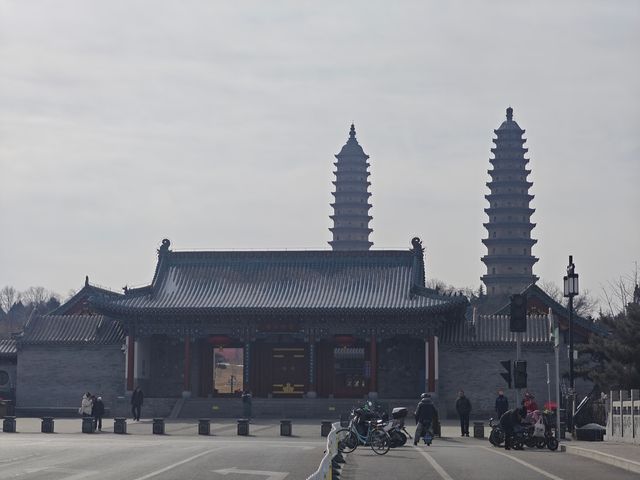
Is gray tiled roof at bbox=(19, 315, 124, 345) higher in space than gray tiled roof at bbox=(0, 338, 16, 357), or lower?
higher

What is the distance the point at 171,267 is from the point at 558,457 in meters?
35.5

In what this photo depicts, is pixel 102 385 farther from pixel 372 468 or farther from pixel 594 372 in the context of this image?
pixel 372 468

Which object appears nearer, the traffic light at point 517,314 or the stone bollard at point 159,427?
the traffic light at point 517,314

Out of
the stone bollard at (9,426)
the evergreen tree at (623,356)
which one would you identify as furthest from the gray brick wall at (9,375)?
the evergreen tree at (623,356)

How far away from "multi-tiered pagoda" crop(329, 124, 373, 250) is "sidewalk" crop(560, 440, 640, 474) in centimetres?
9836

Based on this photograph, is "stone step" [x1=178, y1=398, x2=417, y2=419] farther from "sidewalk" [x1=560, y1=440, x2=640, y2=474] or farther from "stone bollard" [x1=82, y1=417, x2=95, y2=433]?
"sidewalk" [x1=560, y1=440, x2=640, y2=474]

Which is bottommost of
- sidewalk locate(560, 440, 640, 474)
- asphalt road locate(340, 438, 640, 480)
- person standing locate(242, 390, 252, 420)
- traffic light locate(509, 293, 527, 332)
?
asphalt road locate(340, 438, 640, 480)

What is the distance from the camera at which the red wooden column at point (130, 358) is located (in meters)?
55.8

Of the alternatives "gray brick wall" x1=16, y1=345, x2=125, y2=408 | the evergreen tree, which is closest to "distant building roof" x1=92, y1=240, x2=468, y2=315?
"gray brick wall" x1=16, y1=345, x2=125, y2=408

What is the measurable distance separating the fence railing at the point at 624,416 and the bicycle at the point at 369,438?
668 cm

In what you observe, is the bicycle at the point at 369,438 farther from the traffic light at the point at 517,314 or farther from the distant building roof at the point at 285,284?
the distant building roof at the point at 285,284

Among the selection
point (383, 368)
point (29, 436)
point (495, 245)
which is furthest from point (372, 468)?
point (495, 245)

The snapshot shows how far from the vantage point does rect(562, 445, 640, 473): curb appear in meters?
23.3

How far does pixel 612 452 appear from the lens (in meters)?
26.7
